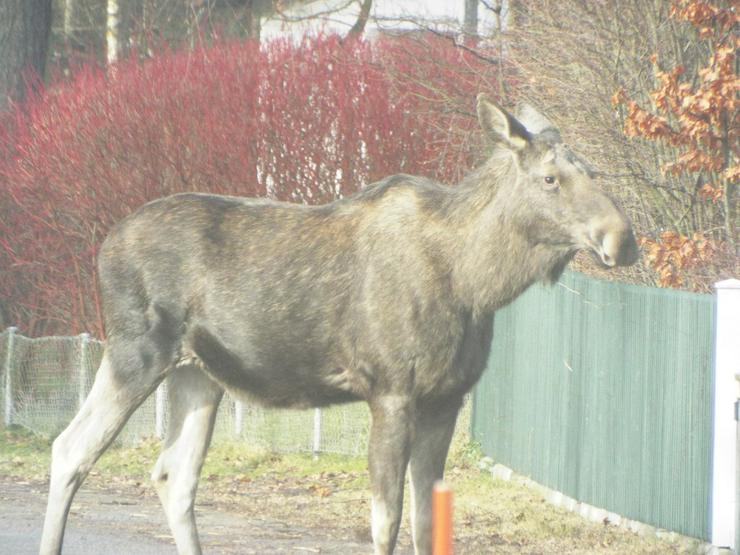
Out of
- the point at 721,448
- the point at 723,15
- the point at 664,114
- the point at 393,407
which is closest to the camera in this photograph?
the point at 393,407

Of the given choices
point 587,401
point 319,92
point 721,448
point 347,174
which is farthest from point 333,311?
point 319,92

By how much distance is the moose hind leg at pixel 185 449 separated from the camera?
880 cm

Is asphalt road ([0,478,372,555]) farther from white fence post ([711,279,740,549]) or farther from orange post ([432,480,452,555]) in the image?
orange post ([432,480,452,555])

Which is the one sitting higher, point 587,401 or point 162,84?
point 162,84

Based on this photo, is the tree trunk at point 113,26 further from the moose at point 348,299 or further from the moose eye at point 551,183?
the moose eye at point 551,183

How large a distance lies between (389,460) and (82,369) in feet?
29.7

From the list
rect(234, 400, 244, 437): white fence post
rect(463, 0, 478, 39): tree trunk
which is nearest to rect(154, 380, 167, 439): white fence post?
rect(234, 400, 244, 437): white fence post

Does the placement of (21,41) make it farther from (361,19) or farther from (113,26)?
(113,26)

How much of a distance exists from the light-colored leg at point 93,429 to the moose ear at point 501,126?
2.22 m

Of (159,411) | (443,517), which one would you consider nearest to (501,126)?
(443,517)

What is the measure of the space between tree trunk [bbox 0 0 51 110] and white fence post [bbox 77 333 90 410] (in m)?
6.96

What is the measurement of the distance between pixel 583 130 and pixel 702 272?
2.02 meters

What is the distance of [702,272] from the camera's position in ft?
37.8

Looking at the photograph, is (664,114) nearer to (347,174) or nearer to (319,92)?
(347,174)
